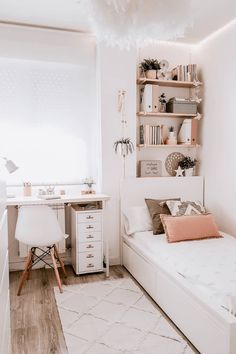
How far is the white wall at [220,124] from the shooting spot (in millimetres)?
3506

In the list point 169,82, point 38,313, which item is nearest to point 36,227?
point 38,313

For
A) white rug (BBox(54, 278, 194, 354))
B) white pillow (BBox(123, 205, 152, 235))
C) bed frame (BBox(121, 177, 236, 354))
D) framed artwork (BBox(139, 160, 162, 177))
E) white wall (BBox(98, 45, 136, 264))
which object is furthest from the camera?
framed artwork (BBox(139, 160, 162, 177))

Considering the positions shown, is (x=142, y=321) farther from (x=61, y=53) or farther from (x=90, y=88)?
(x=61, y=53)

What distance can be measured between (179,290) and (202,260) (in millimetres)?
306

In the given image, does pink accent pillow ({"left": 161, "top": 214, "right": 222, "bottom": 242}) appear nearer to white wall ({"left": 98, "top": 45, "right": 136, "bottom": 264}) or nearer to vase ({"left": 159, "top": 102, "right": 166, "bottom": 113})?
white wall ({"left": 98, "top": 45, "right": 136, "bottom": 264})

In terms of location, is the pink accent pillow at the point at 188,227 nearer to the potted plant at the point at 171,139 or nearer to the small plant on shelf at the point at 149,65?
the potted plant at the point at 171,139

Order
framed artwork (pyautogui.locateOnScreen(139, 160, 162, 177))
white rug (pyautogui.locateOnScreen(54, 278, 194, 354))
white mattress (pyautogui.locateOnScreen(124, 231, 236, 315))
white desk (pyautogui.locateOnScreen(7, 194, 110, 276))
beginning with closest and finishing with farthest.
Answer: white mattress (pyautogui.locateOnScreen(124, 231, 236, 315))
white rug (pyautogui.locateOnScreen(54, 278, 194, 354))
white desk (pyautogui.locateOnScreen(7, 194, 110, 276))
framed artwork (pyautogui.locateOnScreen(139, 160, 162, 177))

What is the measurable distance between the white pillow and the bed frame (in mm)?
141

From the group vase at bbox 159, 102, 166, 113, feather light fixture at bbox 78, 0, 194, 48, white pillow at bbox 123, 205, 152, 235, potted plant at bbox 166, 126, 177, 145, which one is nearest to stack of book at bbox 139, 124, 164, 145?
potted plant at bbox 166, 126, 177, 145

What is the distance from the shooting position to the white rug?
217 centimetres

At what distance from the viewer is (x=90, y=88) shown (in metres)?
3.83

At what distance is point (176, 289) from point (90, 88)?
2516 millimetres

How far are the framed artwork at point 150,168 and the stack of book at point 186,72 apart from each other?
1077 mm

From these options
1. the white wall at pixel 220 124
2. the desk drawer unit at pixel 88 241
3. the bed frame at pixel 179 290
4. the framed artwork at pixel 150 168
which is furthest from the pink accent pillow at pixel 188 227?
the framed artwork at pixel 150 168
